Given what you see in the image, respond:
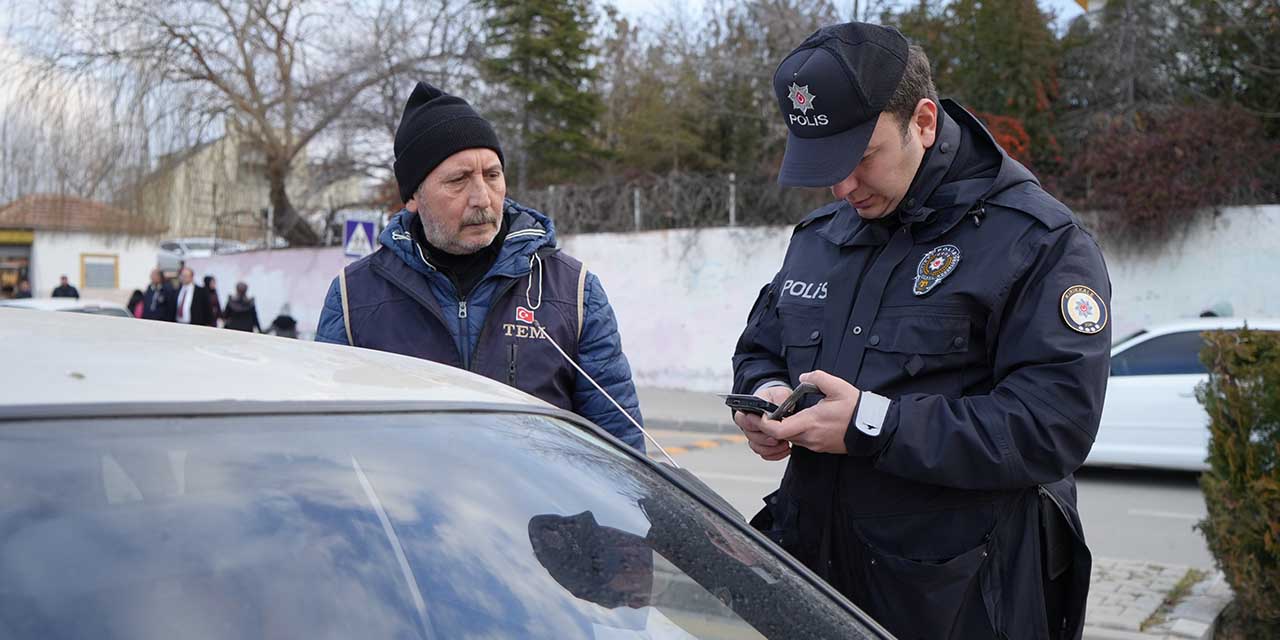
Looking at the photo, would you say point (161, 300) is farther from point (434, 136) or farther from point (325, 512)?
point (325, 512)

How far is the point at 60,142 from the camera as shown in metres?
19.0

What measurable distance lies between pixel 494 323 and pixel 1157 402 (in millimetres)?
7610

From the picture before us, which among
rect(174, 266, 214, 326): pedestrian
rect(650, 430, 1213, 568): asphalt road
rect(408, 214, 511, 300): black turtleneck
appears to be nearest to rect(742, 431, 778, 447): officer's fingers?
rect(408, 214, 511, 300): black turtleneck

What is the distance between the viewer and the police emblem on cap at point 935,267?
2.19 m

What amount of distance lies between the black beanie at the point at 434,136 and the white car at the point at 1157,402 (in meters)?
7.17

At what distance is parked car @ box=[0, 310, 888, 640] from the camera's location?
125 centimetres

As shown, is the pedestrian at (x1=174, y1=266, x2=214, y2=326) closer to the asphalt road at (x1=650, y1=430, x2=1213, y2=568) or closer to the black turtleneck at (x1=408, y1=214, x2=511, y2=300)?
the asphalt road at (x1=650, y1=430, x2=1213, y2=568)

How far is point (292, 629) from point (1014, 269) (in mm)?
1484

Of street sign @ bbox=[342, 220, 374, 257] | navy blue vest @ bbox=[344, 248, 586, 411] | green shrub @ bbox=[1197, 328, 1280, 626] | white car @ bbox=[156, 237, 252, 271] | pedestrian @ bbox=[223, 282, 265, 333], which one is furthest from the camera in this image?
white car @ bbox=[156, 237, 252, 271]

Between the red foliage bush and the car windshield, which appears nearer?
the car windshield

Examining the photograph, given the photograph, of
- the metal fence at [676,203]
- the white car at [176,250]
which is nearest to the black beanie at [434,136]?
the metal fence at [676,203]

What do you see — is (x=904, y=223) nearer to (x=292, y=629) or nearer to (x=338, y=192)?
(x=292, y=629)

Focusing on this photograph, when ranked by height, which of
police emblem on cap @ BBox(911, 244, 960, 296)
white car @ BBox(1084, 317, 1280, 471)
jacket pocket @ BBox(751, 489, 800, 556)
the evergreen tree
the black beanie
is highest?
the evergreen tree

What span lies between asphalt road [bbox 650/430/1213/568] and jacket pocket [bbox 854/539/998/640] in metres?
4.22
